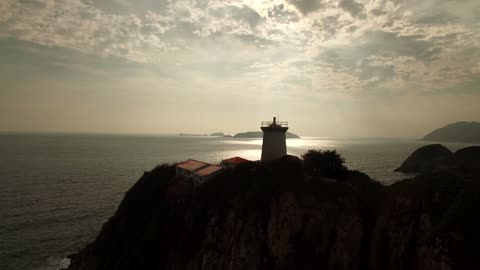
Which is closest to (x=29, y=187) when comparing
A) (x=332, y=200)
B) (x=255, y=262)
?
(x=255, y=262)

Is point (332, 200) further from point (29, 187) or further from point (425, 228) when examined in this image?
point (29, 187)

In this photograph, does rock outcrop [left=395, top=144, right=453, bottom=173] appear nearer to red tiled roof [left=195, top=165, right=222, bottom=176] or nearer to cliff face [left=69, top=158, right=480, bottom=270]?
cliff face [left=69, top=158, right=480, bottom=270]

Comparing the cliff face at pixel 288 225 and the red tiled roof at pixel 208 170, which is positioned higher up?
the red tiled roof at pixel 208 170

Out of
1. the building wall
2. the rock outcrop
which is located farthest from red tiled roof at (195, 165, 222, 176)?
the rock outcrop

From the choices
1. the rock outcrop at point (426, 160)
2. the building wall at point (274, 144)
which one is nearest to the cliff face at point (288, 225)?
the building wall at point (274, 144)

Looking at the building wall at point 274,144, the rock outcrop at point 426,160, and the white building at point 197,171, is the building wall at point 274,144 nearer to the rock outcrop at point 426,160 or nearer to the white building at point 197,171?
the white building at point 197,171

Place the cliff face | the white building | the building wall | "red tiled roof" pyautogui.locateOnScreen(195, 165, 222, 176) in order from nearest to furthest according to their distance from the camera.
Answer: the cliff face < the white building < "red tiled roof" pyautogui.locateOnScreen(195, 165, 222, 176) < the building wall

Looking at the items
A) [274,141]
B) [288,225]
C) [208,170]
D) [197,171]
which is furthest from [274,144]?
[288,225]
